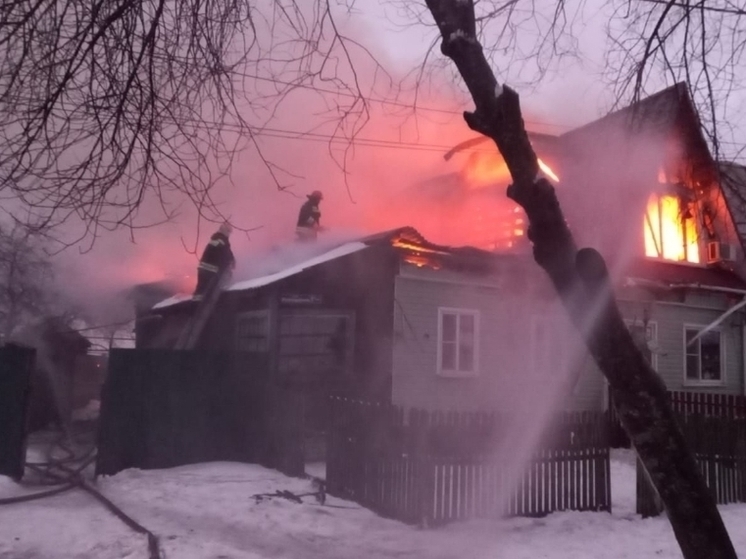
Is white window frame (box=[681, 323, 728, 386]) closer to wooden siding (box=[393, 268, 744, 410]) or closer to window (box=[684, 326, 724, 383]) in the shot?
window (box=[684, 326, 724, 383])

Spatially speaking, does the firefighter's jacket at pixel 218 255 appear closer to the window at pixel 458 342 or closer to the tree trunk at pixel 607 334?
the window at pixel 458 342

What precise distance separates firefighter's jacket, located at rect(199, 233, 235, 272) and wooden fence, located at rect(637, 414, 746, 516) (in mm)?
8344

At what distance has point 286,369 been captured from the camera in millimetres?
13000

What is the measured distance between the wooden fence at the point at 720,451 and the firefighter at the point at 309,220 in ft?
30.3

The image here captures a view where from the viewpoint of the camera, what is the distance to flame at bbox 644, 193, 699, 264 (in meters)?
17.0

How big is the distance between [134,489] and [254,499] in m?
1.74

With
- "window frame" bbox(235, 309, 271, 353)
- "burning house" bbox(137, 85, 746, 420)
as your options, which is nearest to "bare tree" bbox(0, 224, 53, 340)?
"burning house" bbox(137, 85, 746, 420)

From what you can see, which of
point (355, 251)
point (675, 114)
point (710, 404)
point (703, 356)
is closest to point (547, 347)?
point (710, 404)

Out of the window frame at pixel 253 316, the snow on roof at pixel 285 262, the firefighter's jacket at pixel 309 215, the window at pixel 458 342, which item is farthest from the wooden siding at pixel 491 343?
the firefighter's jacket at pixel 309 215

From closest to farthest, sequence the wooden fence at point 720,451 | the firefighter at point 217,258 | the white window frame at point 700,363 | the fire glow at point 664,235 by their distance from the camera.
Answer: the wooden fence at point 720,451
the firefighter at point 217,258
the fire glow at point 664,235
the white window frame at point 700,363

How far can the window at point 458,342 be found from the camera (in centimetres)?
→ 1352

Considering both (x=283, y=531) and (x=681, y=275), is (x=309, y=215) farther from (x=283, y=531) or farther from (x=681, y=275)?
(x=283, y=531)

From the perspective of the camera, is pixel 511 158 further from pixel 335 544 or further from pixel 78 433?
pixel 78 433

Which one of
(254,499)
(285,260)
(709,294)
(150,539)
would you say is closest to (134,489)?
(254,499)
